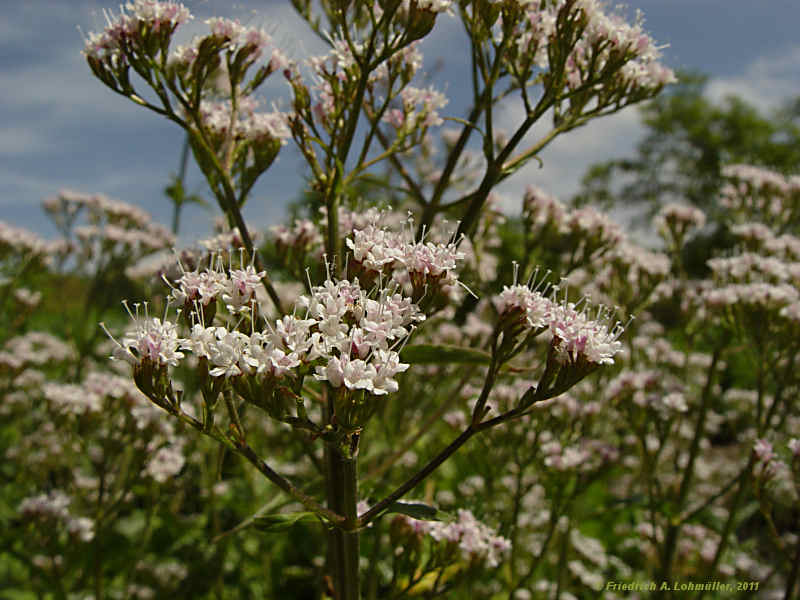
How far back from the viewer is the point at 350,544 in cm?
143

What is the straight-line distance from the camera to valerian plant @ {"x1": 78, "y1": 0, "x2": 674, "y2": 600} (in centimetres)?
129

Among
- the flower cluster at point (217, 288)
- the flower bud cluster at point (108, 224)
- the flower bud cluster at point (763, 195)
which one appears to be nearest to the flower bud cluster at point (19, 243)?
the flower bud cluster at point (108, 224)

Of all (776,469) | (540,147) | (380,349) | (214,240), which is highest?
(540,147)

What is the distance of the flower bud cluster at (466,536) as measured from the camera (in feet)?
6.46

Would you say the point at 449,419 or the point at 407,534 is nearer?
the point at 407,534

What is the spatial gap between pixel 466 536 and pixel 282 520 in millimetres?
877

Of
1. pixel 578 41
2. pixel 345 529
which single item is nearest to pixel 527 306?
pixel 345 529

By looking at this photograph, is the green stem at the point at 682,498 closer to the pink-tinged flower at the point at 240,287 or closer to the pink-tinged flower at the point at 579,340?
the pink-tinged flower at the point at 579,340

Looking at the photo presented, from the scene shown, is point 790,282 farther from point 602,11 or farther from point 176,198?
point 176,198

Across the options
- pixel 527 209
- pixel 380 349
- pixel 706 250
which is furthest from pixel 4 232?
pixel 706 250

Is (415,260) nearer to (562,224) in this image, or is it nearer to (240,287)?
(240,287)

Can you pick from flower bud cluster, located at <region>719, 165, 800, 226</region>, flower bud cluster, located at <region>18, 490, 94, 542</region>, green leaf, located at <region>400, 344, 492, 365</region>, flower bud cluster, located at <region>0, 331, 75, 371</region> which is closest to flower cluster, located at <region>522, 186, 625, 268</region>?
green leaf, located at <region>400, 344, 492, 365</region>

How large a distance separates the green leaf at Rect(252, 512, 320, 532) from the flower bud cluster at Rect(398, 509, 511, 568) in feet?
2.06

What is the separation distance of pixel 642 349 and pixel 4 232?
5.20 meters
